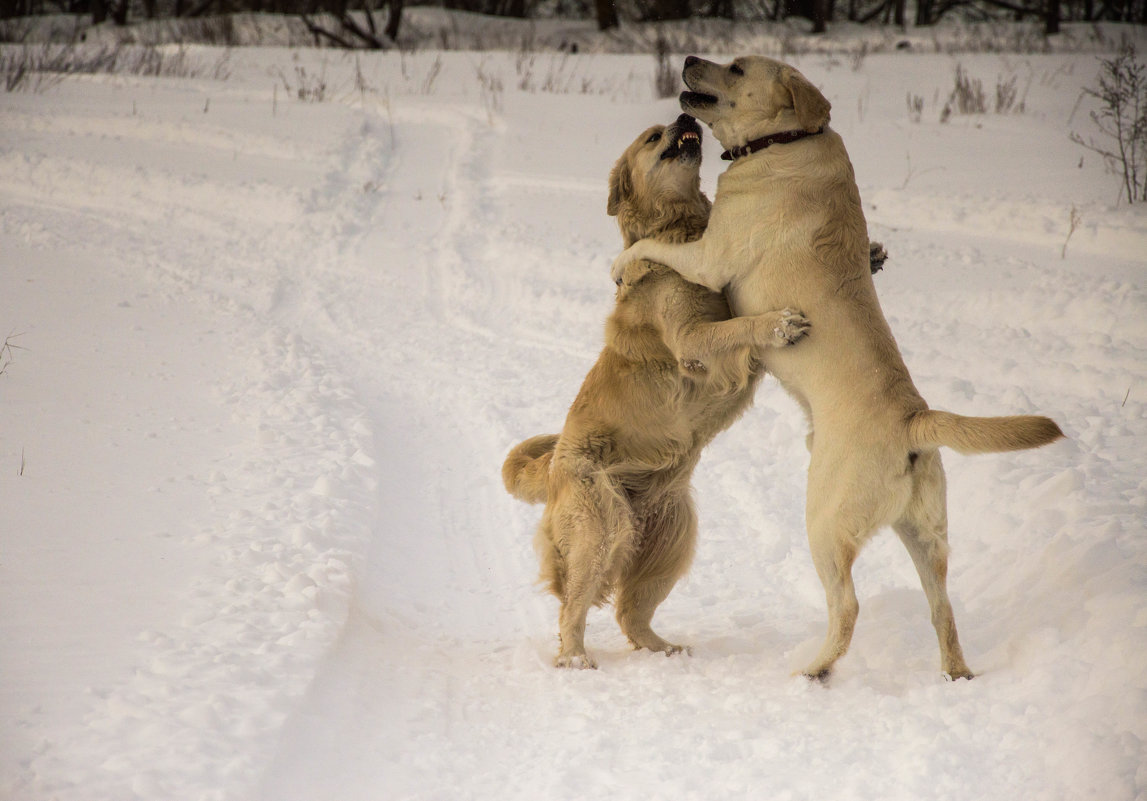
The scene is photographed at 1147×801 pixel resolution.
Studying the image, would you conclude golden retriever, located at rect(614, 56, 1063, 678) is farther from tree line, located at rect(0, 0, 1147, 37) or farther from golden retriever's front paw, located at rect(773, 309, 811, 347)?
tree line, located at rect(0, 0, 1147, 37)

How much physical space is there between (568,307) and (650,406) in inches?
138

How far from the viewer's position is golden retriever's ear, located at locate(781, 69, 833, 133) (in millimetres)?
3602

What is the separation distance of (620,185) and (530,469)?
128 centimetres

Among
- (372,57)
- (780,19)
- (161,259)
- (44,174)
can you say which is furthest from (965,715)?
(780,19)

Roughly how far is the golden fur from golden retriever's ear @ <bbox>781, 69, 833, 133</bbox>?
16.5 inches

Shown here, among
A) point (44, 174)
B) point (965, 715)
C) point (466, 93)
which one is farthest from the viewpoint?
point (466, 93)

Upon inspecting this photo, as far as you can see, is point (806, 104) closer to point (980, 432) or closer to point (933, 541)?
point (980, 432)

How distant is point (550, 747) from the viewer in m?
2.92

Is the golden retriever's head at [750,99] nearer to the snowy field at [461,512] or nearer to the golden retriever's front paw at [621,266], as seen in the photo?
the golden retriever's front paw at [621,266]

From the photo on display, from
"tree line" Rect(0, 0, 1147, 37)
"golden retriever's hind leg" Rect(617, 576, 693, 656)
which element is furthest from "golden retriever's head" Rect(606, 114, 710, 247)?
"tree line" Rect(0, 0, 1147, 37)

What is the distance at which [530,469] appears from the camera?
4.10m

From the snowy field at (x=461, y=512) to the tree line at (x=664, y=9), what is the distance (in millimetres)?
17410

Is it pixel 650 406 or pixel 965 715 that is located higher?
pixel 650 406

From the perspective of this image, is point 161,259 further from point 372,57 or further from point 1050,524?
point 372,57
